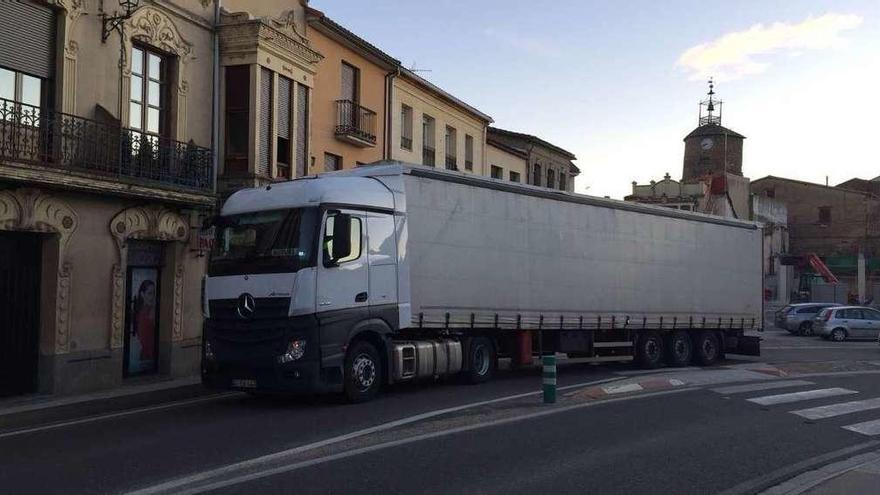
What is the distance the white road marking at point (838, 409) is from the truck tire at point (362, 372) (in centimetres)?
663

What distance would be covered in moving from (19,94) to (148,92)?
310cm

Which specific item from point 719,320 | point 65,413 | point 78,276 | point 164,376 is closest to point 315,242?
point 65,413

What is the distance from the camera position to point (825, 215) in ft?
231

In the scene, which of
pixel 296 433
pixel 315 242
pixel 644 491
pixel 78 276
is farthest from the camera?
pixel 78 276

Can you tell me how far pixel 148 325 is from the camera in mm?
16547

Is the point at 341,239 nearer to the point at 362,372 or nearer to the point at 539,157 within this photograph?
the point at 362,372

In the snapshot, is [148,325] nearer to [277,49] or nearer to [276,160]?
[276,160]

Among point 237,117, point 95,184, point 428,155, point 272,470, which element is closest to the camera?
point 272,470

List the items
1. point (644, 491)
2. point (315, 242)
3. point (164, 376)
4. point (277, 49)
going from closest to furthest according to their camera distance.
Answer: point (644, 491)
point (315, 242)
point (164, 376)
point (277, 49)

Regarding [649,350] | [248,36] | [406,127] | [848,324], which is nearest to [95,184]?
[248,36]

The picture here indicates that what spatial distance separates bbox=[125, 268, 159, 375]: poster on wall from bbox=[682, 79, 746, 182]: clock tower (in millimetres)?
57500

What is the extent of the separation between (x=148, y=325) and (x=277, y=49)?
277 inches

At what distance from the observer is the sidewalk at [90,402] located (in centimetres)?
1142

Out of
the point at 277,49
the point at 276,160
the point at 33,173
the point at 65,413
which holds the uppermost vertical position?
the point at 277,49
